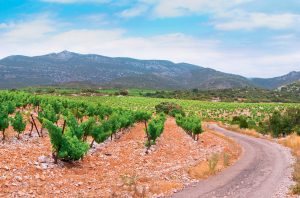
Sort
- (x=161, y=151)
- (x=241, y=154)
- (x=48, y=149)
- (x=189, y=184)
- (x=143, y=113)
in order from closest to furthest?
(x=189, y=184), (x=48, y=149), (x=161, y=151), (x=241, y=154), (x=143, y=113)

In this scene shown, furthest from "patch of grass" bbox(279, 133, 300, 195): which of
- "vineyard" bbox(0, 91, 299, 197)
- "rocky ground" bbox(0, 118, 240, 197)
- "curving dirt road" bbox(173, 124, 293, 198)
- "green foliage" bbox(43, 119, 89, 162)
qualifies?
"green foliage" bbox(43, 119, 89, 162)

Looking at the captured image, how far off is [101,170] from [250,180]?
383 inches

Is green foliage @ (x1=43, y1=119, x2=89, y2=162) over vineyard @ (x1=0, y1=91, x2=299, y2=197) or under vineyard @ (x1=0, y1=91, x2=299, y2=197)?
over

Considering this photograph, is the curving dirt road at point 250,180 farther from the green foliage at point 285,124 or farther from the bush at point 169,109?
the bush at point 169,109

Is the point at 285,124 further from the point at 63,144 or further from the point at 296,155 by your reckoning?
the point at 63,144

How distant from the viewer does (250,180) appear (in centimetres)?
2492

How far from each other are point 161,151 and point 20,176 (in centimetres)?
1468

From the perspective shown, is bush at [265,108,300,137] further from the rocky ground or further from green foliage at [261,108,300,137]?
the rocky ground

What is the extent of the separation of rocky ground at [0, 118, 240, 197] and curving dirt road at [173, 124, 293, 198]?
1.06m

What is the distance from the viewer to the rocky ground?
63.9ft

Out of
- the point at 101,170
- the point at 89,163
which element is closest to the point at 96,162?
the point at 89,163

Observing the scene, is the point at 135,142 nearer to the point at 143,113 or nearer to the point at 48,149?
the point at 48,149

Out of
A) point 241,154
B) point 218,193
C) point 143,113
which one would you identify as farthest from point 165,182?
point 143,113

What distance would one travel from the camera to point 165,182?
74.7 ft
